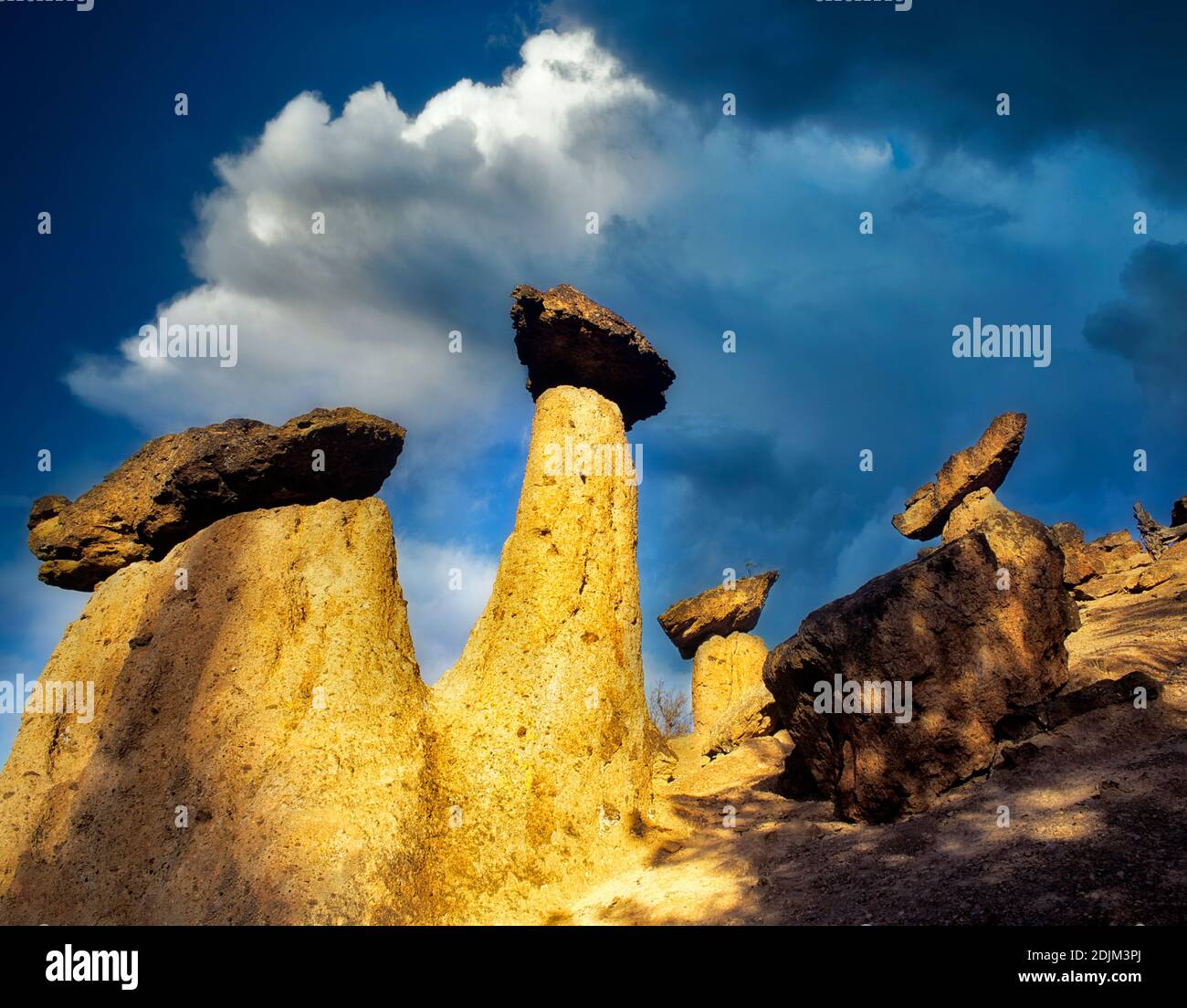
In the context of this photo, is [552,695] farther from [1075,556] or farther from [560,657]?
[1075,556]

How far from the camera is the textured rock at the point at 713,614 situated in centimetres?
1914

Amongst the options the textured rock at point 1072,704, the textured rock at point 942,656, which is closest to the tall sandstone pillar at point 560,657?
the textured rock at point 942,656

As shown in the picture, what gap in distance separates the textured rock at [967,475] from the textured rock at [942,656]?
10.8m

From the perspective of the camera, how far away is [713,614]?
19.1 m

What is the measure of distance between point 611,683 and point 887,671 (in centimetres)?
347

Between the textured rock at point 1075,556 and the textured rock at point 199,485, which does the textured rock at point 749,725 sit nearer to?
the textured rock at point 199,485

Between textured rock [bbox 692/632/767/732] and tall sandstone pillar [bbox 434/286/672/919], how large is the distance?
342 inches

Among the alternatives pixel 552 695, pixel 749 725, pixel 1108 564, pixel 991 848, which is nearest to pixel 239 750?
pixel 552 695

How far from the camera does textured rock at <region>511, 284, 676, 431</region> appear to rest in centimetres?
1083

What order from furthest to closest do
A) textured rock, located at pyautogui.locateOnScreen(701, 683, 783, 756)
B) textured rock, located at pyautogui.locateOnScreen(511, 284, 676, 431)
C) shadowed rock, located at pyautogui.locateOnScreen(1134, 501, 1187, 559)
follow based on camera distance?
shadowed rock, located at pyautogui.locateOnScreen(1134, 501, 1187, 559) < textured rock, located at pyautogui.locateOnScreen(701, 683, 783, 756) < textured rock, located at pyautogui.locateOnScreen(511, 284, 676, 431)

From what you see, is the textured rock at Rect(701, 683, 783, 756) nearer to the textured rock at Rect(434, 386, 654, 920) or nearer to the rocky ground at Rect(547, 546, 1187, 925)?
the textured rock at Rect(434, 386, 654, 920)

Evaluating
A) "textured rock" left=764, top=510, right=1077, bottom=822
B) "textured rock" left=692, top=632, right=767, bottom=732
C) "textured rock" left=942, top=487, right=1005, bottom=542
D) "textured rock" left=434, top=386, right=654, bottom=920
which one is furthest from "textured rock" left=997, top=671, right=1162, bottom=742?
"textured rock" left=692, top=632, right=767, bottom=732
